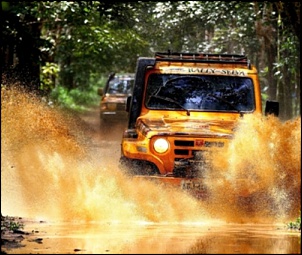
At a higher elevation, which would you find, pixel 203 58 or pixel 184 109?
pixel 203 58

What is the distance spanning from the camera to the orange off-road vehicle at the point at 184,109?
9352 millimetres

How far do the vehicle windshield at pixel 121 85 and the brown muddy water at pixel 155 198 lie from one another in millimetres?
12438

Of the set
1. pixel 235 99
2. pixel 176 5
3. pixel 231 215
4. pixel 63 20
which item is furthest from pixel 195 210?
pixel 176 5

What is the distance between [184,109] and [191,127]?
766mm

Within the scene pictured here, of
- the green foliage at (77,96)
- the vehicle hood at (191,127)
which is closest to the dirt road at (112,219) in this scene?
the vehicle hood at (191,127)

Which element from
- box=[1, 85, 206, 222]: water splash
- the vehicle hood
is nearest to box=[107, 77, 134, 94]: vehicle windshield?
box=[1, 85, 206, 222]: water splash

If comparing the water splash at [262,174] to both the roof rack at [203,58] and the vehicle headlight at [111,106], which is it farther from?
the vehicle headlight at [111,106]

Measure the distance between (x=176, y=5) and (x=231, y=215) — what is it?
17.4 meters

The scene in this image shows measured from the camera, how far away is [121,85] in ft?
76.9

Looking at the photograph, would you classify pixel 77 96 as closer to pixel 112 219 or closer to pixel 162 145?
pixel 162 145

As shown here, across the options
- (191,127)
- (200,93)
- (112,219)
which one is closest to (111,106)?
(200,93)

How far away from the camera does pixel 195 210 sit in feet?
28.6

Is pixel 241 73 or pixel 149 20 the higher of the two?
pixel 241 73

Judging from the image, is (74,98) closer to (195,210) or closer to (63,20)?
(63,20)
